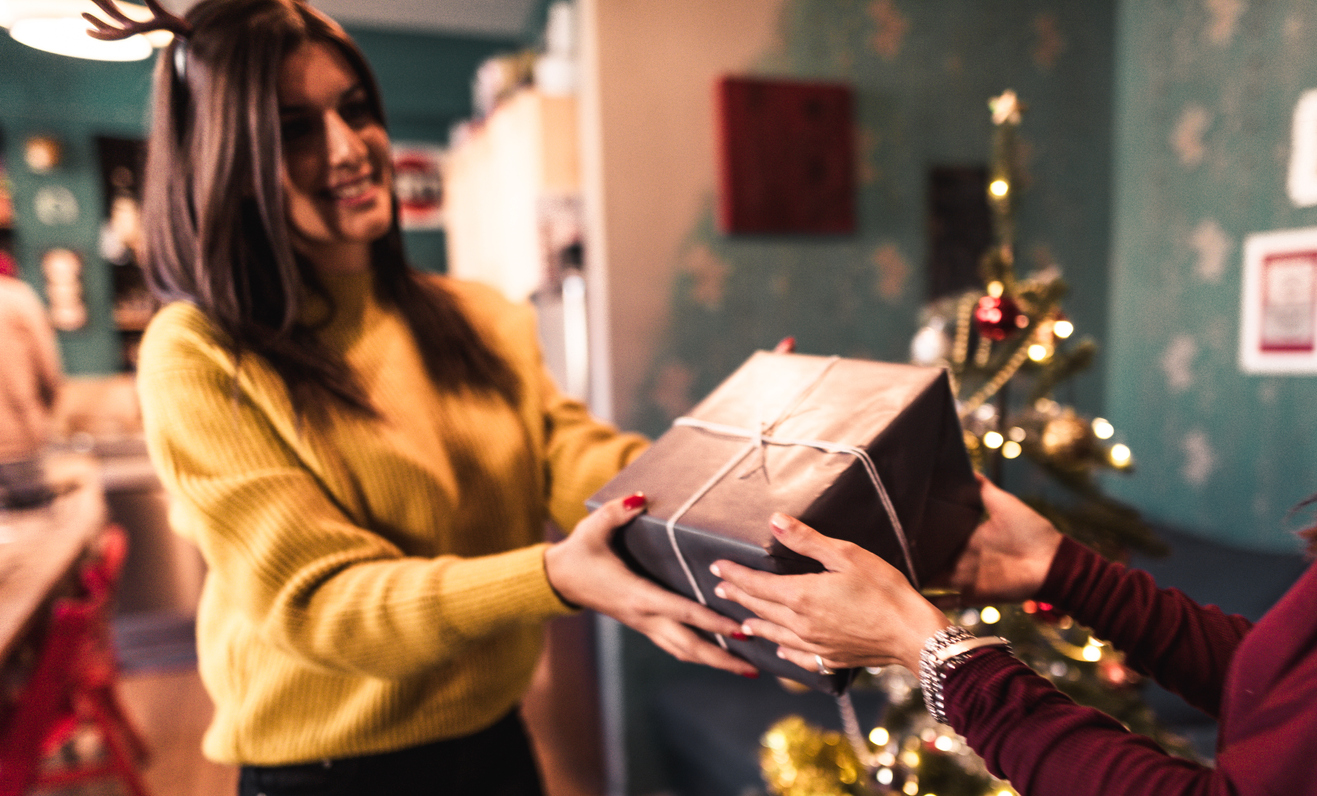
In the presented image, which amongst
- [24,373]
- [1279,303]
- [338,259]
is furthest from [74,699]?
[1279,303]

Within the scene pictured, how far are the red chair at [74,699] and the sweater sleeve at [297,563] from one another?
116cm

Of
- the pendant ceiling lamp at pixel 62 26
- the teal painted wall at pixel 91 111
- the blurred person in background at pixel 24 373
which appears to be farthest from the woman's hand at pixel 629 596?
the teal painted wall at pixel 91 111

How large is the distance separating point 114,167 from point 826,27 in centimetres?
389

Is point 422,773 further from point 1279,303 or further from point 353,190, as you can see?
point 1279,303

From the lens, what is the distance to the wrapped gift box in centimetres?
67

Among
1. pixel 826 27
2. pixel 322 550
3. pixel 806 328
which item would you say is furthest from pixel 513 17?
pixel 322 550

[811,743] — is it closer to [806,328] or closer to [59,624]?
[806,328]

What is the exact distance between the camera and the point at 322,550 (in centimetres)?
83

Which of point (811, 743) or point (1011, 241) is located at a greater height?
point (1011, 241)

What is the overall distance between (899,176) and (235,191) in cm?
196

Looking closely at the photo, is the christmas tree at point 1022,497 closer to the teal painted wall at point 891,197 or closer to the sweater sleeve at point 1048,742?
the sweater sleeve at point 1048,742

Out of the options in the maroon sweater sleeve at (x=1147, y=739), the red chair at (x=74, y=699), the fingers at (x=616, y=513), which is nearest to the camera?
the maroon sweater sleeve at (x=1147, y=739)

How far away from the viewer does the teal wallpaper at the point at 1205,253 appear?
1.74 meters

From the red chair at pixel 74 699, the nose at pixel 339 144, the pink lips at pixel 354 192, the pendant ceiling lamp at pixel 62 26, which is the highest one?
the pendant ceiling lamp at pixel 62 26
